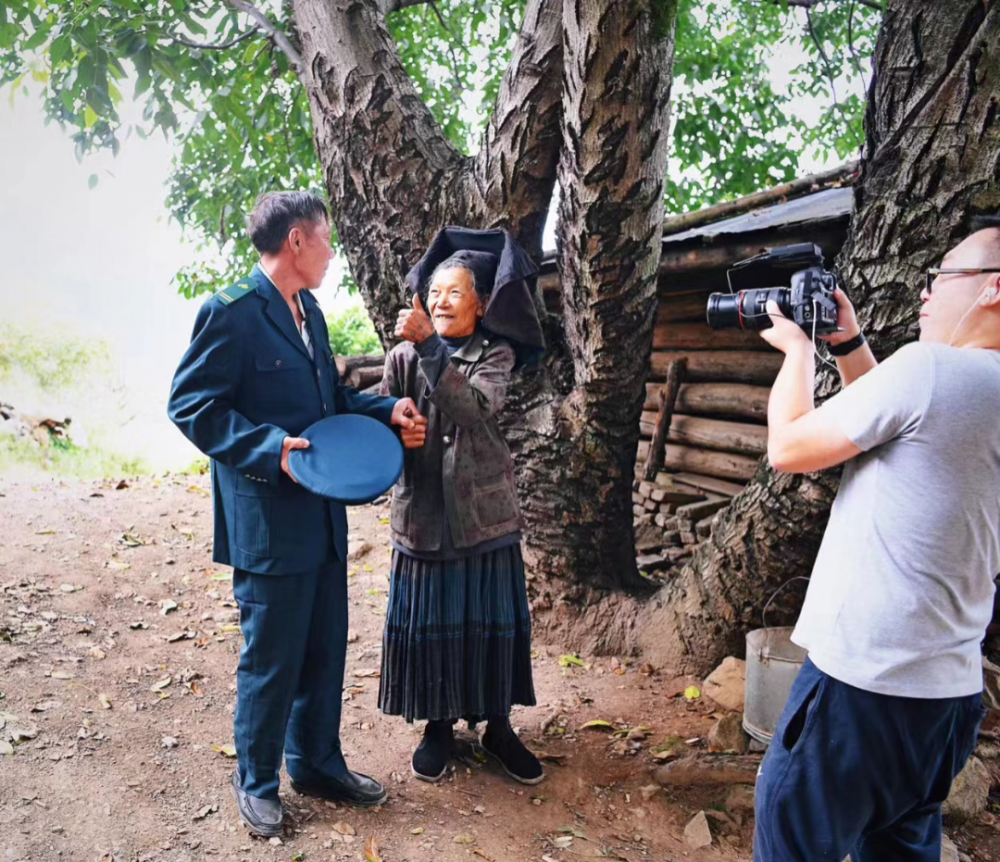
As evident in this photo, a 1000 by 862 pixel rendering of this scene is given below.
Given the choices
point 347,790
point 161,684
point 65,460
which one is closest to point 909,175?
point 347,790

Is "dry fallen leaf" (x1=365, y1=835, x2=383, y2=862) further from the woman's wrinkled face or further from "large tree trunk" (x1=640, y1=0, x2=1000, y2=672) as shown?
"large tree trunk" (x1=640, y1=0, x2=1000, y2=672)

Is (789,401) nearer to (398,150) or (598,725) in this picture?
(598,725)

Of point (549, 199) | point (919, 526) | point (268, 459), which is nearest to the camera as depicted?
point (919, 526)

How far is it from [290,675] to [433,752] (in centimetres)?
84

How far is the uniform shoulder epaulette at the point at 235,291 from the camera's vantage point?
9.09 feet

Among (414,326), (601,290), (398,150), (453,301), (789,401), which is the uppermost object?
(398,150)

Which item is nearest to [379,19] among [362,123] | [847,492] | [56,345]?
[362,123]

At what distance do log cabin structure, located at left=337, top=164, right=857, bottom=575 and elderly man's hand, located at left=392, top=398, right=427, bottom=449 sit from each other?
2712 mm

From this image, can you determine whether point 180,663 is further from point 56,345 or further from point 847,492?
point 56,345

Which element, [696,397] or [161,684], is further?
[696,397]

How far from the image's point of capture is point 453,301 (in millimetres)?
3117

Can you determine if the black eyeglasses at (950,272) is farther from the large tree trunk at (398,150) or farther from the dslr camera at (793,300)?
the large tree trunk at (398,150)

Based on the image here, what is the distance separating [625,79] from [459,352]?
1488 mm

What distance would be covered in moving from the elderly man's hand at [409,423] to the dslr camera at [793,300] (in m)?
1.23
